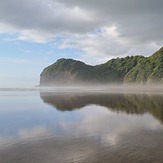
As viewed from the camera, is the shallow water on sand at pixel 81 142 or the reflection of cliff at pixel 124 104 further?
the reflection of cliff at pixel 124 104

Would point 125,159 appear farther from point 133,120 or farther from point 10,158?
point 133,120

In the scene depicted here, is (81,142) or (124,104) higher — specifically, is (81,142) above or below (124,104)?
below

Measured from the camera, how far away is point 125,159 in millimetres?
13383

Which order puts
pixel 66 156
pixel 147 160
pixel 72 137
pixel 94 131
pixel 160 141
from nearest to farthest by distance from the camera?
pixel 147 160 < pixel 66 156 < pixel 160 141 < pixel 72 137 < pixel 94 131

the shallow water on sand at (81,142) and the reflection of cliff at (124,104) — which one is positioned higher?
the reflection of cliff at (124,104)

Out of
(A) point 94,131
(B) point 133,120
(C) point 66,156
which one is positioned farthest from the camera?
(B) point 133,120

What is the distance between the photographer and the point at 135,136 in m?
19.0

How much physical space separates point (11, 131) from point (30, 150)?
6.59 metres

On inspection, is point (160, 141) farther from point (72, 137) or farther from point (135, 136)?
point (72, 137)

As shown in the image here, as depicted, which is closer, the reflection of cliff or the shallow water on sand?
the shallow water on sand

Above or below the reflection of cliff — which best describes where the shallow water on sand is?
below

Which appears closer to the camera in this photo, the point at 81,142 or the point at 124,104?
the point at 81,142

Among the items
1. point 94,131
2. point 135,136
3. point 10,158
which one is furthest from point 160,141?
point 10,158

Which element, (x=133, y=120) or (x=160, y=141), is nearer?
(x=160, y=141)
